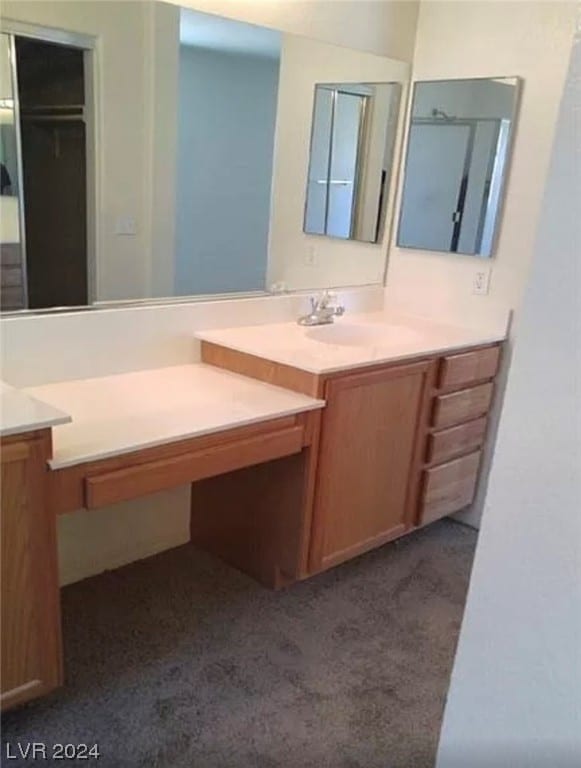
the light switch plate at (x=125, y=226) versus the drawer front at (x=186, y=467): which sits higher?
the light switch plate at (x=125, y=226)

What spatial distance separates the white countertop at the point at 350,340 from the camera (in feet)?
7.23

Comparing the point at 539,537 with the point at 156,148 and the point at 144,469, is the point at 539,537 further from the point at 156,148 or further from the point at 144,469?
the point at 156,148

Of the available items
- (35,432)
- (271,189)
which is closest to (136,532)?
(35,432)

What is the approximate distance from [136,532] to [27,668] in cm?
89

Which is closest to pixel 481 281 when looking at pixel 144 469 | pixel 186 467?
pixel 186 467

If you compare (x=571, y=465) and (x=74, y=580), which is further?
(x=74, y=580)

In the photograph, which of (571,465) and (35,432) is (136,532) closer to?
(35,432)

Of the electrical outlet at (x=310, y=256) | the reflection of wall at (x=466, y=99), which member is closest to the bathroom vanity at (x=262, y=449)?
the electrical outlet at (x=310, y=256)

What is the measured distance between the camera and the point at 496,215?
106 inches

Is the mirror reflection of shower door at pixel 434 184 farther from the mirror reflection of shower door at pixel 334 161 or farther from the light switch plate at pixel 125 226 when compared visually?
the light switch plate at pixel 125 226

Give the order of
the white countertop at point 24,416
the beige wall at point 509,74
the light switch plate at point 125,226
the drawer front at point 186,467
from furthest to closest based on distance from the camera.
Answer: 1. the beige wall at point 509,74
2. the light switch plate at point 125,226
3. the drawer front at point 186,467
4. the white countertop at point 24,416

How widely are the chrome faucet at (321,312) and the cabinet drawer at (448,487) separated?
706mm

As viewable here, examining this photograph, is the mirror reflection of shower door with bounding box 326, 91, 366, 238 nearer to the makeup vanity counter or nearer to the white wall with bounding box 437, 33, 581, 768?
the makeup vanity counter

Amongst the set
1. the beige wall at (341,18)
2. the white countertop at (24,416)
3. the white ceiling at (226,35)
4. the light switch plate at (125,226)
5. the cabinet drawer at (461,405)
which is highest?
the beige wall at (341,18)
